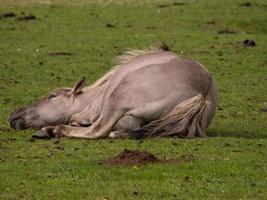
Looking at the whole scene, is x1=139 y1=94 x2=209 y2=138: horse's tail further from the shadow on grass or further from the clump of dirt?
the clump of dirt

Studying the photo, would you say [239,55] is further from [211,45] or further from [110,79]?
[110,79]

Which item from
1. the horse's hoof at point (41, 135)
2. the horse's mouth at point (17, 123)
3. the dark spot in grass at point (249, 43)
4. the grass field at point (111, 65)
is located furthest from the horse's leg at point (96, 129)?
the dark spot in grass at point (249, 43)

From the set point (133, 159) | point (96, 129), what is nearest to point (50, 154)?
point (133, 159)

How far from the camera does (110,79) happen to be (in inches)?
450

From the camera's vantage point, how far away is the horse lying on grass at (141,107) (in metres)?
10.6

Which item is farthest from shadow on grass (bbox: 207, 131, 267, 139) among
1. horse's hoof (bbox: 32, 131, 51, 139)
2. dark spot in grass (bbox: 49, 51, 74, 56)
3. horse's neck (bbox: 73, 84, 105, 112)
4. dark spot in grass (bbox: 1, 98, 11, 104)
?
dark spot in grass (bbox: 49, 51, 74, 56)

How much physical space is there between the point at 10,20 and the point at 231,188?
56.1ft

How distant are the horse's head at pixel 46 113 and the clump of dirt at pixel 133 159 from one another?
240 cm

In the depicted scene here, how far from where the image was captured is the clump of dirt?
354 inches

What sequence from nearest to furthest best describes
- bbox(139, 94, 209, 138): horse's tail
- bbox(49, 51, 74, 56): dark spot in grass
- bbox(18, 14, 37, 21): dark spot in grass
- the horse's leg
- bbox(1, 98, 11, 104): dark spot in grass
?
bbox(139, 94, 209, 138): horse's tail, the horse's leg, bbox(1, 98, 11, 104): dark spot in grass, bbox(49, 51, 74, 56): dark spot in grass, bbox(18, 14, 37, 21): dark spot in grass

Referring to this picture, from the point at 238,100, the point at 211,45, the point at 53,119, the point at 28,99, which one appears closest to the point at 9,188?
the point at 53,119

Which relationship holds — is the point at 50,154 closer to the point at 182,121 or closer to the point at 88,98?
the point at 182,121

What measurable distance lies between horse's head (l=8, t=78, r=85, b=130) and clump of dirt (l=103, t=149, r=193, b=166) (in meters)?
2.40

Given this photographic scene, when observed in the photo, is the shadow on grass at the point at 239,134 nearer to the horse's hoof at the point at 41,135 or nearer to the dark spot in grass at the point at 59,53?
the horse's hoof at the point at 41,135
